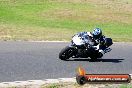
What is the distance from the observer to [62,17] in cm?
3859

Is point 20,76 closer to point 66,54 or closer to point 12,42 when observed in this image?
point 66,54

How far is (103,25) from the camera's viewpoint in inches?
1437

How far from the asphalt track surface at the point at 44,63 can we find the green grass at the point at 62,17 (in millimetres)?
4196

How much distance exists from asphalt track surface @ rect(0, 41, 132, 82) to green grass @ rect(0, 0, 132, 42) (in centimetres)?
420

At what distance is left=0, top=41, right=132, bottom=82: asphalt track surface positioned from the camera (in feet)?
52.3

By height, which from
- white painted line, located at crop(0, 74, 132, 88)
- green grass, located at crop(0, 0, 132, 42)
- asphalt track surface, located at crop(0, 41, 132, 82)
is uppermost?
white painted line, located at crop(0, 74, 132, 88)

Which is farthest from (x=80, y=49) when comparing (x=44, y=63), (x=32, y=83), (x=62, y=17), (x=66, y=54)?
(x=62, y=17)

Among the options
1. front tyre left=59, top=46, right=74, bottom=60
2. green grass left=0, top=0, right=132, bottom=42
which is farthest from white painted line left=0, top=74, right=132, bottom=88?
green grass left=0, top=0, right=132, bottom=42

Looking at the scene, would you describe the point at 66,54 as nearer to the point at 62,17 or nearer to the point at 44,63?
the point at 44,63

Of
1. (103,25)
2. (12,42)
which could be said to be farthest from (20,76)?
(103,25)

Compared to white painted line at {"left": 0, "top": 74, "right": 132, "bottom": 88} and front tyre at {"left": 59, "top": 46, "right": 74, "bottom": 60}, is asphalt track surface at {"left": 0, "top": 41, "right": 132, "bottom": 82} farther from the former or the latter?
white painted line at {"left": 0, "top": 74, "right": 132, "bottom": 88}

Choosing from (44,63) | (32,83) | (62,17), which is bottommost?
(62,17)

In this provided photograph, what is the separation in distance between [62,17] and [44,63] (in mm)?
20796

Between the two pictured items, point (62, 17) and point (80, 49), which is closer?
point (80, 49)
